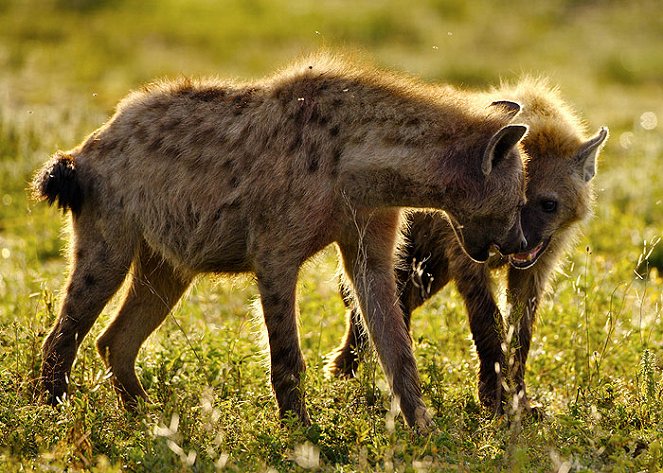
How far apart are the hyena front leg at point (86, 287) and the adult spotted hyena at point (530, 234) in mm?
1298

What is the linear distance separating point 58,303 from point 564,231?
2949 mm

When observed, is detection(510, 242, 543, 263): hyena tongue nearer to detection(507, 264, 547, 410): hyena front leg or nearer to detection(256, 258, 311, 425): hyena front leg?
detection(507, 264, 547, 410): hyena front leg

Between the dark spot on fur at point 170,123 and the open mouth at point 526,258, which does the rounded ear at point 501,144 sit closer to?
the open mouth at point 526,258

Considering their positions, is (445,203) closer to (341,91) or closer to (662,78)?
(341,91)

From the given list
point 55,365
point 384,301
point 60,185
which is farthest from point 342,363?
point 60,185

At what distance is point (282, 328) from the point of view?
5.41 meters

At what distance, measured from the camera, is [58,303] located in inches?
249

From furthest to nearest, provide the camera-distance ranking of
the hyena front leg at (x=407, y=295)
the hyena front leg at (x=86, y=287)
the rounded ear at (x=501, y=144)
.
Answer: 1. the hyena front leg at (x=407, y=295)
2. the hyena front leg at (x=86, y=287)
3. the rounded ear at (x=501, y=144)

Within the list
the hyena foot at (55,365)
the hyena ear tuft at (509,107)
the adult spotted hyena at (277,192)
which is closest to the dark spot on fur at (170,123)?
the adult spotted hyena at (277,192)

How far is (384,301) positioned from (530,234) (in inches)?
42.1

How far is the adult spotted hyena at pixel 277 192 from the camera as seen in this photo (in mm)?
5309

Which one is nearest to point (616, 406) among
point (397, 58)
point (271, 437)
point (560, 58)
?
point (271, 437)

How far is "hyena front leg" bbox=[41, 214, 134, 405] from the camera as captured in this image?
5.78 metres

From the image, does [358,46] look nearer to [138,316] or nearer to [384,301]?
[138,316]
